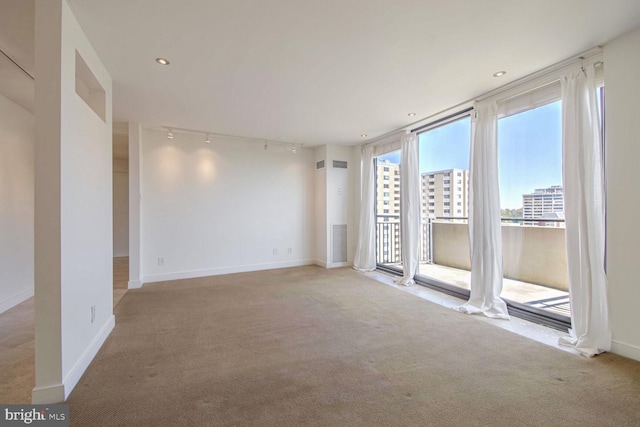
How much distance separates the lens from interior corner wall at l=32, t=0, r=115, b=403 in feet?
5.46

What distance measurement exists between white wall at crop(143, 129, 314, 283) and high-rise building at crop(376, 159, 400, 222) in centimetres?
144

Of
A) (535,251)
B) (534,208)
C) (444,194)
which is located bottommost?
(535,251)

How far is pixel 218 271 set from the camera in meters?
5.04

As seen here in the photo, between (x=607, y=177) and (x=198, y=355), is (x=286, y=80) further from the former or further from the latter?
(x=607, y=177)

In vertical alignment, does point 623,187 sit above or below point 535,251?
above

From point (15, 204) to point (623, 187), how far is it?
21.5 feet

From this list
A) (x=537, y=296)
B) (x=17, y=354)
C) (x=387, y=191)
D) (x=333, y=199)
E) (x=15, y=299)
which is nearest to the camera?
(x=17, y=354)

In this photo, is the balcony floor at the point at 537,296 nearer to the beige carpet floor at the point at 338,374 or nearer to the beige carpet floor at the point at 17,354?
the beige carpet floor at the point at 338,374

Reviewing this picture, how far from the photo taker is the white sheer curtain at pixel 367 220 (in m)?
5.34

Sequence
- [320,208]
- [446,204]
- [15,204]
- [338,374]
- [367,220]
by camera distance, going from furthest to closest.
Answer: [320,208] → [367,220] → [446,204] → [15,204] → [338,374]

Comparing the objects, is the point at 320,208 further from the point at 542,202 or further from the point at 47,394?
the point at 47,394

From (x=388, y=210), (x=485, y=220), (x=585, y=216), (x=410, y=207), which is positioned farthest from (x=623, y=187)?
(x=388, y=210)

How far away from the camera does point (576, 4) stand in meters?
1.78

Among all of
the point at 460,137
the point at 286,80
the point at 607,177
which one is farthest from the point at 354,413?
the point at 460,137
